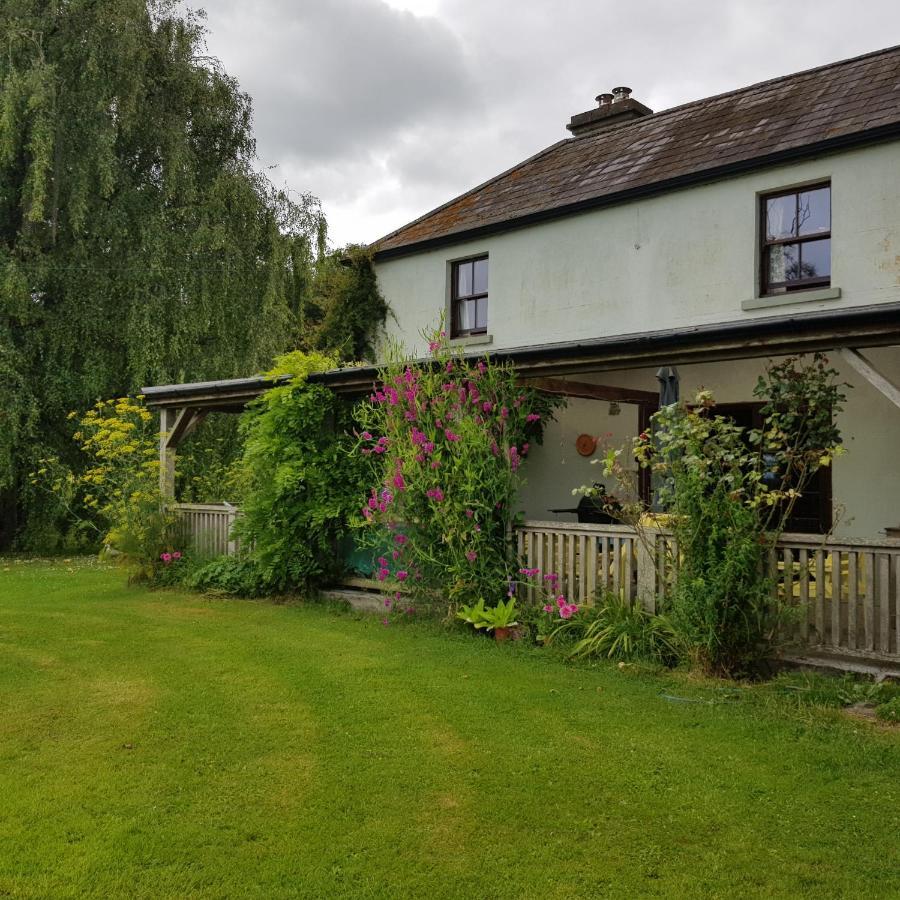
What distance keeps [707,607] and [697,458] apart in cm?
111

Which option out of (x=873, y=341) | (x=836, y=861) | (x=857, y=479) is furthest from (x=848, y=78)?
(x=836, y=861)

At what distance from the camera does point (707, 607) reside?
20.8 feet

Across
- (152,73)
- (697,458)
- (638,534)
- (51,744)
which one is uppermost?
(152,73)

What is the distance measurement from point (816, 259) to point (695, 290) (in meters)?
1.46

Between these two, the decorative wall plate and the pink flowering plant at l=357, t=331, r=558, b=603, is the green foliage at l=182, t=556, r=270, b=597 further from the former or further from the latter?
the decorative wall plate

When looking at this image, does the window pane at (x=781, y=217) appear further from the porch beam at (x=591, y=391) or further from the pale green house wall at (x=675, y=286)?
the porch beam at (x=591, y=391)

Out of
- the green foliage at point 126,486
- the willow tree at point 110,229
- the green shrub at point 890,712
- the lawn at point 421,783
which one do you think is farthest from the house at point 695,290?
the willow tree at point 110,229

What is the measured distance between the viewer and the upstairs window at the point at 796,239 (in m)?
10.1

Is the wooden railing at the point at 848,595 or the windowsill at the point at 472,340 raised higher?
the windowsill at the point at 472,340

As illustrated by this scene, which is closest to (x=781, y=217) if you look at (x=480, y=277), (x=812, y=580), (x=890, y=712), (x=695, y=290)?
(x=695, y=290)

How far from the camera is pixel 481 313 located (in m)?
13.7

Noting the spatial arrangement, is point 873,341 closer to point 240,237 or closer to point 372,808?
point 372,808

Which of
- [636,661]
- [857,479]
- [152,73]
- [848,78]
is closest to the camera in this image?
[636,661]

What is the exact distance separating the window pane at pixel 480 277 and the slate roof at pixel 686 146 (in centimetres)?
52
